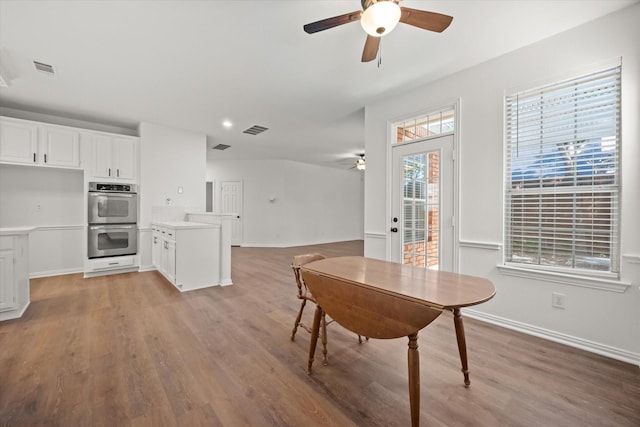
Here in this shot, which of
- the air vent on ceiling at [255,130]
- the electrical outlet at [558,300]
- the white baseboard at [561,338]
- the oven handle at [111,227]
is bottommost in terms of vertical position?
the white baseboard at [561,338]

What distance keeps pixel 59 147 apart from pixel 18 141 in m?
0.40

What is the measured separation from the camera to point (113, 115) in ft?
13.6

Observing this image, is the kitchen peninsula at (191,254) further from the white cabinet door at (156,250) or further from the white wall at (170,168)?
the white wall at (170,168)

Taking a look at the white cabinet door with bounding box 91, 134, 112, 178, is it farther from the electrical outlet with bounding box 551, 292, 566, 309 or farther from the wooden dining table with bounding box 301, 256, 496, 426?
the electrical outlet with bounding box 551, 292, 566, 309

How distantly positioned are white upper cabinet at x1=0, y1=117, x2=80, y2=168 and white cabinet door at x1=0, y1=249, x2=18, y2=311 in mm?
2000

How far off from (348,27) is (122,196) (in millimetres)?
4292

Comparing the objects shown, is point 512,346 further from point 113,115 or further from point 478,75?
point 113,115

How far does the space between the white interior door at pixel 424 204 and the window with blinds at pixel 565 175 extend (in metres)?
0.54

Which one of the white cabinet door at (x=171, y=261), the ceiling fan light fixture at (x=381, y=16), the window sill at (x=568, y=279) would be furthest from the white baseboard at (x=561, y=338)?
the white cabinet door at (x=171, y=261)

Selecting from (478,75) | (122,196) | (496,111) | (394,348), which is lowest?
(394,348)

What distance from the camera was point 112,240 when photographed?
4.20 m

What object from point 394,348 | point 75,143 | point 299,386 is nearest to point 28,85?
point 75,143

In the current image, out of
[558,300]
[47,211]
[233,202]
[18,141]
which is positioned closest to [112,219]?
[47,211]

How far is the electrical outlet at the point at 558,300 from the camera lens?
2.17m
